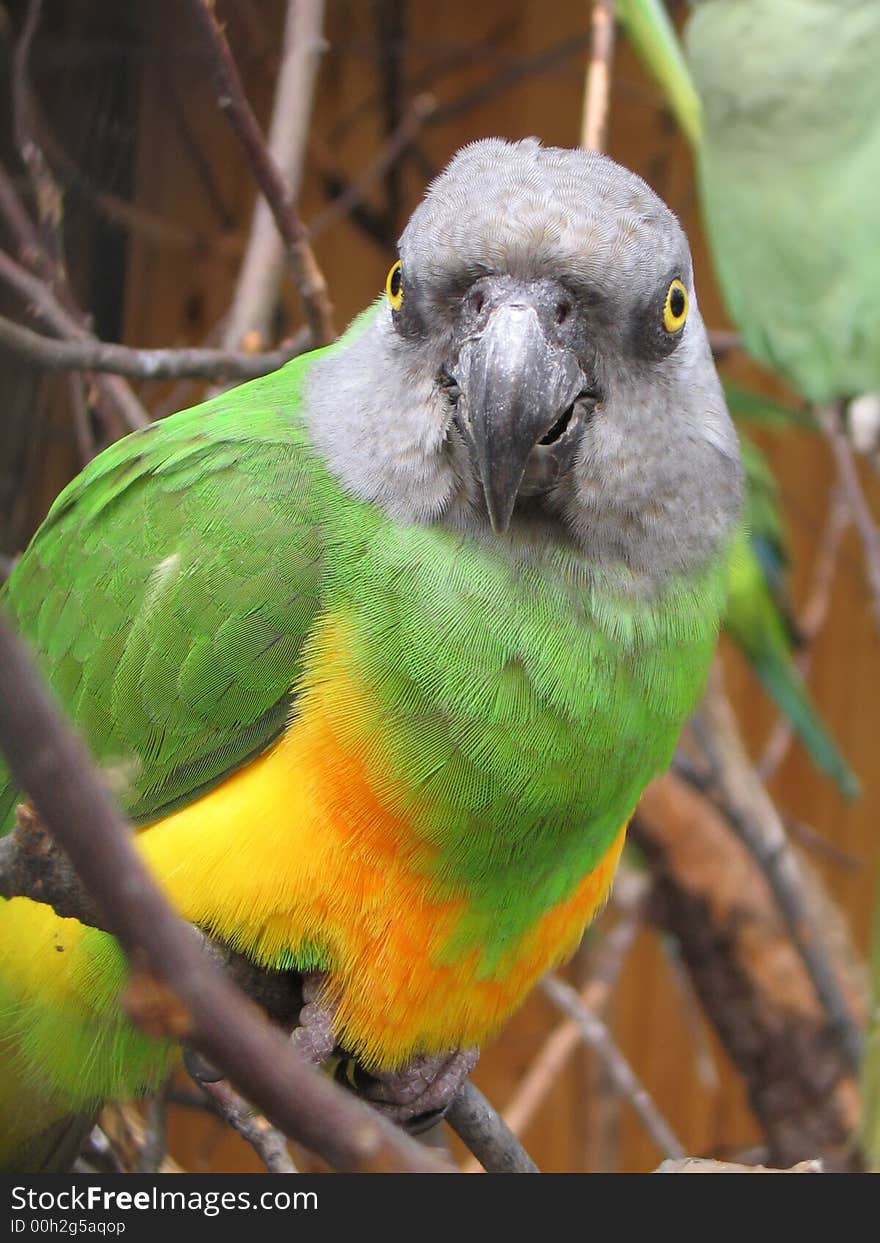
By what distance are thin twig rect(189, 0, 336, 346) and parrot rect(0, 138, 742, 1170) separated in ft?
0.75

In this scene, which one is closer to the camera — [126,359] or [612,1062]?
[126,359]

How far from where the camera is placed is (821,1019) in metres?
2.85

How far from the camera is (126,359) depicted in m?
1.56

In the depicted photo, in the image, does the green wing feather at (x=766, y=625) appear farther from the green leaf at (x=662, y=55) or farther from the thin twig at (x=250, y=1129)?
the thin twig at (x=250, y=1129)

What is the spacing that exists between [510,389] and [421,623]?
250 millimetres

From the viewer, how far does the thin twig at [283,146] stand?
78.5 inches

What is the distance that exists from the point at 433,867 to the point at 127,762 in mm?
343

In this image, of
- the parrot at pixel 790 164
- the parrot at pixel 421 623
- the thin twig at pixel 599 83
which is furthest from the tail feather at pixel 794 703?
the parrot at pixel 421 623

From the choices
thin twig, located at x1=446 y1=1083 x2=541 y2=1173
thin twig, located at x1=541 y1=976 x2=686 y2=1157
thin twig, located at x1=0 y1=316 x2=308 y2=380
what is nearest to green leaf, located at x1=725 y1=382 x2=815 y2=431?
thin twig, located at x1=541 y1=976 x2=686 y2=1157

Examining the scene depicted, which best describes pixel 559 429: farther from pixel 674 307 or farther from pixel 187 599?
pixel 187 599

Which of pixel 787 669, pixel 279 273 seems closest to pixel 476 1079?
pixel 787 669

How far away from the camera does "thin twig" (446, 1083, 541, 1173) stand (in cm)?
144

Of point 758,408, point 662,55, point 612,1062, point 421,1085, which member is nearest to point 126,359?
point 421,1085
